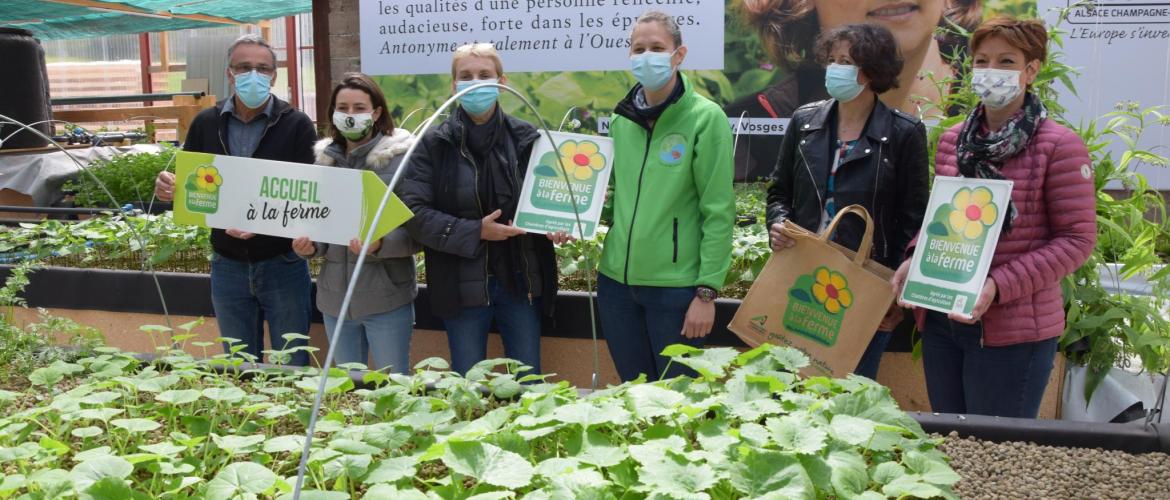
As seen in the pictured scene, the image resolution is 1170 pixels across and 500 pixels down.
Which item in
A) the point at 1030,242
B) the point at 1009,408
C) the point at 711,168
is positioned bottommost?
the point at 1009,408

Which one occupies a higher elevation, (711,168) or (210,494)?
(711,168)

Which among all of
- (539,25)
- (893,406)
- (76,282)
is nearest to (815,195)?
(893,406)

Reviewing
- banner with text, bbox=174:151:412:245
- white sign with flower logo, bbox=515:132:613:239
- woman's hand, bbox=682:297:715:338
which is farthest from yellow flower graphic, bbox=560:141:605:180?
banner with text, bbox=174:151:412:245

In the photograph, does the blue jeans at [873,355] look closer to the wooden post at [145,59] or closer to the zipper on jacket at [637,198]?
the zipper on jacket at [637,198]

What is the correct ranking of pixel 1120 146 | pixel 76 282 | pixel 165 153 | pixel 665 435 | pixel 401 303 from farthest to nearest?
pixel 165 153
pixel 1120 146
pixel 76 282
pixel 401 303
pixel 665 435

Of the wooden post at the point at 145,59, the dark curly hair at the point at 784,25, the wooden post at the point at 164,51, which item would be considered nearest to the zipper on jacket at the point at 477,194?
the dark curly hair at the point at 784,25

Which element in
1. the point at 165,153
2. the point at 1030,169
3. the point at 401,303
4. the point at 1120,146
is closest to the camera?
the point at 1030,169

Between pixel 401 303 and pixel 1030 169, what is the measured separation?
6.55 feet

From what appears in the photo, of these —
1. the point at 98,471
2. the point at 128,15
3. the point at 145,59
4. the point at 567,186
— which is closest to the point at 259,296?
the point at 567,186

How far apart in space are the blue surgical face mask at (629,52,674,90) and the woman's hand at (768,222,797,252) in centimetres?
57

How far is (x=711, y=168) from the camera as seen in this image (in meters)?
2.91

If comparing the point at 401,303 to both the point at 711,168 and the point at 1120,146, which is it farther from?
the point at 1120,146

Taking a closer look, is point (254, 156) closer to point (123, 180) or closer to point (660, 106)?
point (660, 106)

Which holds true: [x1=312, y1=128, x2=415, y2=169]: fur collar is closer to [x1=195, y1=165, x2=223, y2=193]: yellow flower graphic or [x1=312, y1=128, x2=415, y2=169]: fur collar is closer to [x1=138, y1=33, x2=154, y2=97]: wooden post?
[x1=195, y1=165, x2=223, y2=193]: yellow flower graphic
